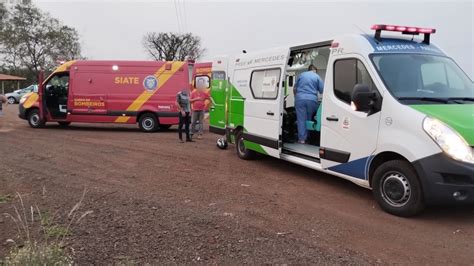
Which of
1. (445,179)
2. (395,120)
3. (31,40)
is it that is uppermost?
(31,40)

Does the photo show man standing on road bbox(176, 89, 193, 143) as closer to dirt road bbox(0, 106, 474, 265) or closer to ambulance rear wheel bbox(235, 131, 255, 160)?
ambulance rear wheel bbox(235, 131, 255, 160)

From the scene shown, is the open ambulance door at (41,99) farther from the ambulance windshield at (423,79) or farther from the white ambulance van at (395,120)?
the ambulance windshield at (423,79)

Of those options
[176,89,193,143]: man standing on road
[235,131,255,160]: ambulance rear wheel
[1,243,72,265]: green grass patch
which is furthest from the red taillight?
[176,89,193,143]: man standing on road

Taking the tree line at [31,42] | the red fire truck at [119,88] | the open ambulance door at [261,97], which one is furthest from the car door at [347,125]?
the tree line at [31,42]

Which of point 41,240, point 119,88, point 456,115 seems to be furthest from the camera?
point 119,88

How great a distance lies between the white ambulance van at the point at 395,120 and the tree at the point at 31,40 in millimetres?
50354

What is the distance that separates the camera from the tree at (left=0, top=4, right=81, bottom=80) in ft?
168

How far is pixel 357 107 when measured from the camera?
562 cm

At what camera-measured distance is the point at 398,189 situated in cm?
520

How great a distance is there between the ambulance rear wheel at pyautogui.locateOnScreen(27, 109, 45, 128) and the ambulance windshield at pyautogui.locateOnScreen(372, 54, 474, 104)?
13.3 metres

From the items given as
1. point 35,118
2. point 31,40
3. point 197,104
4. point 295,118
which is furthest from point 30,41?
point 295,118

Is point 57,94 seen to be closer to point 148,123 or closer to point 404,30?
point 148,123

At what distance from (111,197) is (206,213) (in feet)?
4.91

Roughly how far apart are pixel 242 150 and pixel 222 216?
172 inches
